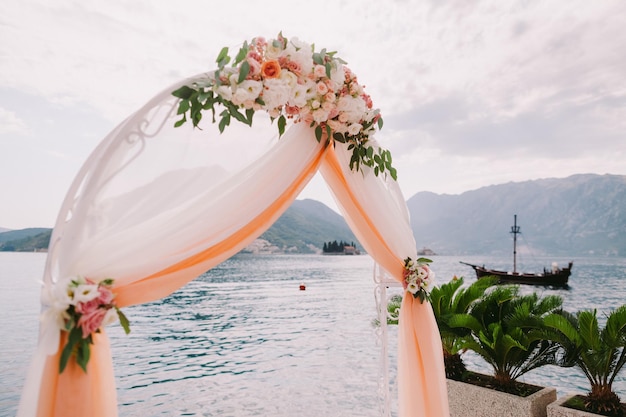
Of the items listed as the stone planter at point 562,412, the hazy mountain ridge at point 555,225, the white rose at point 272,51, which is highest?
the hazy mountain ridge at point 555,225

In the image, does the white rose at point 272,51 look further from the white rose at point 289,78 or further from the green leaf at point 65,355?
the green leaf at point 65,355

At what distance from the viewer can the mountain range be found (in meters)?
127

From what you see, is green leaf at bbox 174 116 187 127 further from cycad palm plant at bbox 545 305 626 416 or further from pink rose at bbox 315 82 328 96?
cycad palm plant at bbox 545 305 626 416

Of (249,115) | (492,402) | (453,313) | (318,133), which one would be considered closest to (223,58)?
(249,115)

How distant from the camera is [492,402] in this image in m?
4.16

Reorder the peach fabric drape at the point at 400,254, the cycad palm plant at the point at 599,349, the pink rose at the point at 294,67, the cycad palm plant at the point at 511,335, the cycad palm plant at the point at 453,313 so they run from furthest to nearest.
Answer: the cycad palm plant at the point at 453,313, the cycad palm plant at the point at 511,335, the cycad palm plant at the point at 599,349, the peach fabric drape at the point at 400,254, the pink rose at the point at 294,67

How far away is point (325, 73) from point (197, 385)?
810 cm

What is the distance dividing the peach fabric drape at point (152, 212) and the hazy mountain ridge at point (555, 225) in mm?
164707

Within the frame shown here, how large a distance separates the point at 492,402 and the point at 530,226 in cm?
18774

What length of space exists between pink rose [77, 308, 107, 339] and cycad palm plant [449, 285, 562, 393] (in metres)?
3.52

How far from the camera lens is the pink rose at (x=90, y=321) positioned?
6.72ft

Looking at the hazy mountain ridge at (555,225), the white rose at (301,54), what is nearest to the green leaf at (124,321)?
the white rose at (301,54)

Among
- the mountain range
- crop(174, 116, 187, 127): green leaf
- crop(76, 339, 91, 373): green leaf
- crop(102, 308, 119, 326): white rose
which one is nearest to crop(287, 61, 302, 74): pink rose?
crop(174, 116, 187, 127): green leaf

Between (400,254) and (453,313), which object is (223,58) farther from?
(453,313)
